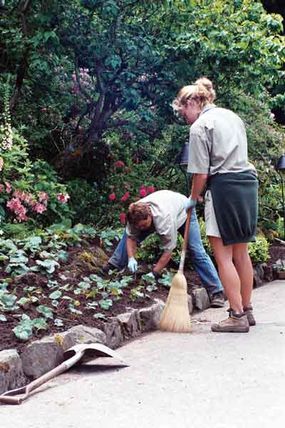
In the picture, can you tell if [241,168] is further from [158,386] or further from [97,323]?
[158,386]

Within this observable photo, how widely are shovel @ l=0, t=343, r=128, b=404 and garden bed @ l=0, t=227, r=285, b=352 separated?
253mm

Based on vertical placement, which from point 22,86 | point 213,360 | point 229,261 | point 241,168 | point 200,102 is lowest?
point 213,360

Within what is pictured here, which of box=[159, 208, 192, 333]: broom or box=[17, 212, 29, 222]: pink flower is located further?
box=[17, 212, 29, 222]: pink flower

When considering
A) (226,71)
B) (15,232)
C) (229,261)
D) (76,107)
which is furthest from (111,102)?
(229,261)

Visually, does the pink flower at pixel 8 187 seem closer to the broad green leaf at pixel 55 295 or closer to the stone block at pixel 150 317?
the broad green leaf at pixel 55 295

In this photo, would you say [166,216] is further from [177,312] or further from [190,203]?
[177,312]

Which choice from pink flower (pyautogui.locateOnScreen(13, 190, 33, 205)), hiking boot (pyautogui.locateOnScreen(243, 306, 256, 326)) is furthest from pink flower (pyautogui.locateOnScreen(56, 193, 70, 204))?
hiking boot (pyautogui.locateOnScreen(243, 306, 256, 326))

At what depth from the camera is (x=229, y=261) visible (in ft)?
17.1

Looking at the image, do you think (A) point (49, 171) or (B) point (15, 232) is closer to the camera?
(B) point (15, 232)

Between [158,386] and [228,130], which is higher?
[228,130]

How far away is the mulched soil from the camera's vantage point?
4418 millimetres

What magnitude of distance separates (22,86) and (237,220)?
4750mm

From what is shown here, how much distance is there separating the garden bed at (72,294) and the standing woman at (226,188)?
842mm

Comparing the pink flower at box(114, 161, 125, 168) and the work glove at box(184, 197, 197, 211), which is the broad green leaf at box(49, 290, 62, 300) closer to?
the work glove at box(184, 197, 197, 211)
